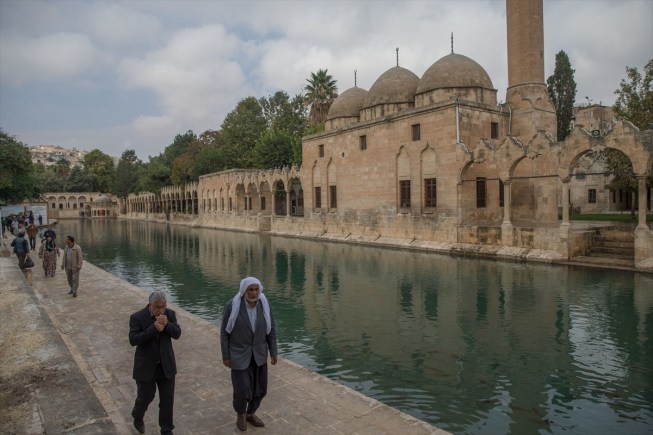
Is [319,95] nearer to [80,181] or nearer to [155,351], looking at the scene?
[155,351]

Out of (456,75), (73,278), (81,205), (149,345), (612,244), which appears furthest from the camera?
(81,205)

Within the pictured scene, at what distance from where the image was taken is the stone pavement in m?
4.00

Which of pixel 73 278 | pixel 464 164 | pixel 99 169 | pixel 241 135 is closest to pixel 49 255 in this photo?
pixel 73 278

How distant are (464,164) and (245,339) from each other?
17.4 metres

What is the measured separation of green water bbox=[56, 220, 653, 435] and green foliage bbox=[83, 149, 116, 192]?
8577 cm

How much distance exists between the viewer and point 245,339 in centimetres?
418

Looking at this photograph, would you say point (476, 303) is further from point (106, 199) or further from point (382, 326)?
point (106, 199)

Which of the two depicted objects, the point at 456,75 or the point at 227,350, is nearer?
the point at 227,350

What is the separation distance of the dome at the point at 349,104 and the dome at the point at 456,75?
7110mm

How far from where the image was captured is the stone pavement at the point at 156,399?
3998 mm

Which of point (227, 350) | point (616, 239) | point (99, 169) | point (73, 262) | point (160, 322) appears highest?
point (99, 169)

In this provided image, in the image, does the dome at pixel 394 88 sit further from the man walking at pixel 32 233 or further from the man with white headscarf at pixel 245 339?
the man with white headscarf at pixel 245 339

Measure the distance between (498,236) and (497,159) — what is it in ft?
10.3

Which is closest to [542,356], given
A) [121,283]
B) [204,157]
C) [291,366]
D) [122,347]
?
[291,366]
